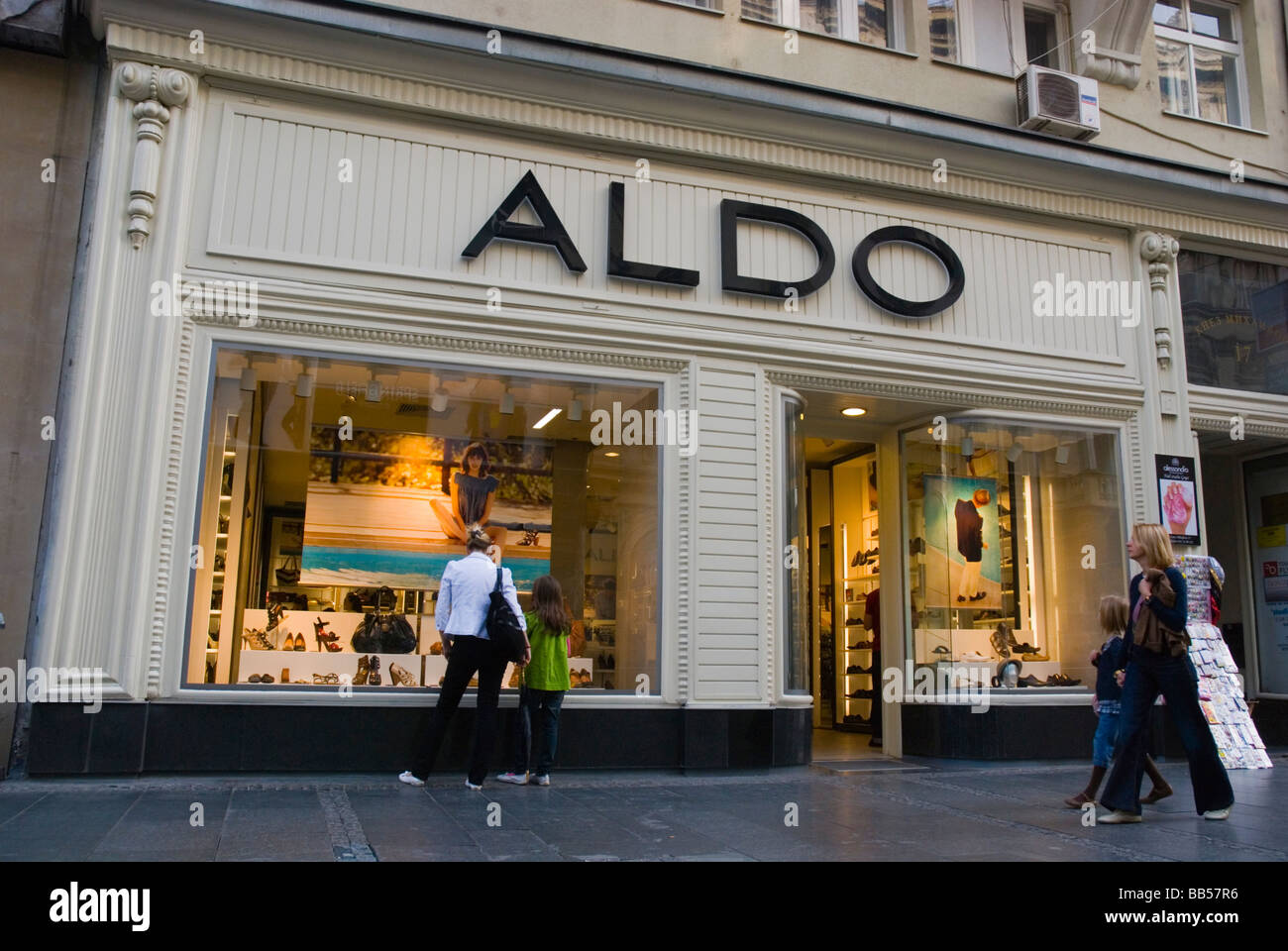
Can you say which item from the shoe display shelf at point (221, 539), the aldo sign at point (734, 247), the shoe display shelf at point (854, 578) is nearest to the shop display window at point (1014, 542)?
the shoe display shelf at point (854, 578)

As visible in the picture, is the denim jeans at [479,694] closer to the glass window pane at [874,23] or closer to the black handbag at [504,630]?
the black handbag at [504,630]

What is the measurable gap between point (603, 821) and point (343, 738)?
8.42 ft

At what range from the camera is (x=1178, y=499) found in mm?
10836

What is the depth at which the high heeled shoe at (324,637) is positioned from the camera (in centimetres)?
880

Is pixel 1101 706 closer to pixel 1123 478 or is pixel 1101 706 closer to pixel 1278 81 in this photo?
pixel 1123 478

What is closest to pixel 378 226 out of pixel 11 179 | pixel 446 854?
pixel 11 179

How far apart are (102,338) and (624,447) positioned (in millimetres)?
4313

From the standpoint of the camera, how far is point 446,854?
206 inches

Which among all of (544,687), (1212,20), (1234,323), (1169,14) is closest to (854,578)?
(1234,323)

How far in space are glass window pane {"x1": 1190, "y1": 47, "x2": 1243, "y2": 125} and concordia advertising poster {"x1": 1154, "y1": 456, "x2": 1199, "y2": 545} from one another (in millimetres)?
4358

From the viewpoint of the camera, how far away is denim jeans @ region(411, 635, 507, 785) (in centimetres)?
777

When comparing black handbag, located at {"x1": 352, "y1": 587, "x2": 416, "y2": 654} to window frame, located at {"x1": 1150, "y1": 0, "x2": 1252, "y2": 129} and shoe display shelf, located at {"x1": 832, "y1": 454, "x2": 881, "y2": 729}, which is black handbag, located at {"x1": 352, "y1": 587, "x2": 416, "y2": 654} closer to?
shoe display shelf, located at {"x1": 832, "y1": 454, "x2": 881, "y2": 729}

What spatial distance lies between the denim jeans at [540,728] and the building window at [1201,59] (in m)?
9.57

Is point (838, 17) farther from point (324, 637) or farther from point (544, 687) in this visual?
point (324, 637)
